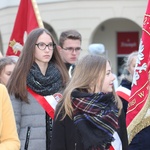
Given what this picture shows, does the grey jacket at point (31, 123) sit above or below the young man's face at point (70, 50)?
below

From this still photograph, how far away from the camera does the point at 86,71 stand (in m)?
3.85

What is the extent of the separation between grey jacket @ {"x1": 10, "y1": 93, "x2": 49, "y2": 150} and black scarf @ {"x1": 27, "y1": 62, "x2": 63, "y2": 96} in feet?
0.30

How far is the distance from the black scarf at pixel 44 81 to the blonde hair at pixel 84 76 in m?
0.64

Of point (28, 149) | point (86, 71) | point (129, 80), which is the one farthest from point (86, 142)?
point (129, 80)

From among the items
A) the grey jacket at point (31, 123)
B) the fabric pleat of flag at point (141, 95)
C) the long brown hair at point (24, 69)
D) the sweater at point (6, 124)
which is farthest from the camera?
the fabric pleat of flag at point (141, 95)

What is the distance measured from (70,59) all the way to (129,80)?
89 cm

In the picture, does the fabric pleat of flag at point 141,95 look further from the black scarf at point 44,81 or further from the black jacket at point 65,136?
the black jacket at point 65,136

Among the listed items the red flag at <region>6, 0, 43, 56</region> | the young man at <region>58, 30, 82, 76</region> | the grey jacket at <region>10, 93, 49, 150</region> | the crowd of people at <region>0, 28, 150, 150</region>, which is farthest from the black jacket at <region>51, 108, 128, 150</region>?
the red flag at <region>6, 0, 43, 56</region>

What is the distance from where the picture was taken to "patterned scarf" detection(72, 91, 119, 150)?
12.3 ft

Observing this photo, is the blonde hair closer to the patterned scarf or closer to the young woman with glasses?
the patterned scarf

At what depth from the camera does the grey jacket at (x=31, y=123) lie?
4332 millimetres

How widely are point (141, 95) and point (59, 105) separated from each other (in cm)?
128

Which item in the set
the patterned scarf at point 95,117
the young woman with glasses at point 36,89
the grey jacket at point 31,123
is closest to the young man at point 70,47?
the young woman with glasses at point 36,89

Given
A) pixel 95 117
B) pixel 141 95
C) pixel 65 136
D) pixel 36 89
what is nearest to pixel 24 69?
pixel 36 89
